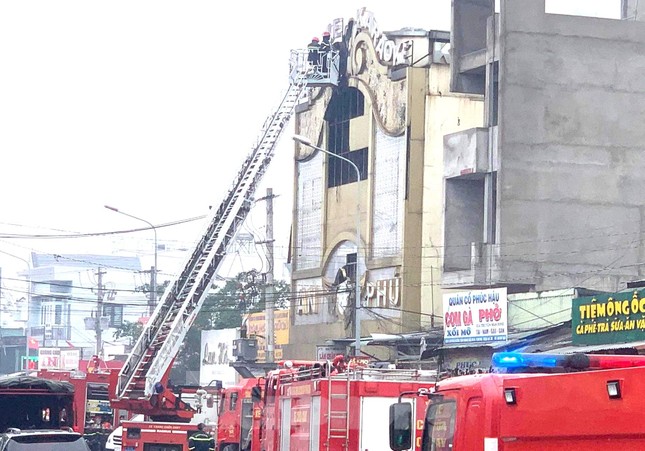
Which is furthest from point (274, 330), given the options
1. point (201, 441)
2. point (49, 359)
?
point (49, 359)

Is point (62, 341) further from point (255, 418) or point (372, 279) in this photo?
point (255, 418)

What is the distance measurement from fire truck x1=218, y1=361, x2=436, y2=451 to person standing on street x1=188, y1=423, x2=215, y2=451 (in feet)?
26.7

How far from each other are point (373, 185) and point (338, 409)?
101ft

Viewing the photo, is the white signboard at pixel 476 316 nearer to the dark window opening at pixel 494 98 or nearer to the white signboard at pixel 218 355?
the dark window opening at pixel 494 98

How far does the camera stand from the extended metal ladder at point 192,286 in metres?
37.3

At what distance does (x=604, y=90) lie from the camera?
4222 centimetres

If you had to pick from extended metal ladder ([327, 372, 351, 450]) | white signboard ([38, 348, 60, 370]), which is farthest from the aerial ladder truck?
white signboard ([38, 348, 60, 370])

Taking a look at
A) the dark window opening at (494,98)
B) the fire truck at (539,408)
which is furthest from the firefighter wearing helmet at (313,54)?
the fire truck at (539,408)

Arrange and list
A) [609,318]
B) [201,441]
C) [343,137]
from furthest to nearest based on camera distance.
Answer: [343,137] < [201,441] < [609,318]

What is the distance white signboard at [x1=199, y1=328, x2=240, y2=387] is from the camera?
6188 cm

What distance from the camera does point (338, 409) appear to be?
57.2ft

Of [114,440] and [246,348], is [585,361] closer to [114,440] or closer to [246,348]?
[114,440]

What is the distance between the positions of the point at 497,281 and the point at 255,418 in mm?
18752

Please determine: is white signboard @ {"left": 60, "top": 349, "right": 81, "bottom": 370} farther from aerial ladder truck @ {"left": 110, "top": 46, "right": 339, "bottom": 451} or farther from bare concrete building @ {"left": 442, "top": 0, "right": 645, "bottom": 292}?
bare concrete building @ {"left": 442, "top": 0, "right": 645, "bottom": 292}
